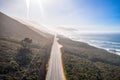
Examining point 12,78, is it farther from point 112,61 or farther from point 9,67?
point 112,61

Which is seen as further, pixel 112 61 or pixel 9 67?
pixel 112 61

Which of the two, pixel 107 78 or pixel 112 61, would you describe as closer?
pixel 107 78

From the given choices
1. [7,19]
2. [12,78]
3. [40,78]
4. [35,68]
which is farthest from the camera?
[7,19]

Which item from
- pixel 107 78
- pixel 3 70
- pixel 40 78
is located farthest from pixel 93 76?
pixel 3 70

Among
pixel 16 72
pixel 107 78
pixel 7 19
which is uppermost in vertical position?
pixel 7 19

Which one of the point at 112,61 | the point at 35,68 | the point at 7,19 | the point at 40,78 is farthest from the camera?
the point at 7,19

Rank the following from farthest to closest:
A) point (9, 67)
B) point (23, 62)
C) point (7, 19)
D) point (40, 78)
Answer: point (7, 19) < point (23, 62) < point (9, 67) < point (40, 78)

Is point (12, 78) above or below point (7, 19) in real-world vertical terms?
below

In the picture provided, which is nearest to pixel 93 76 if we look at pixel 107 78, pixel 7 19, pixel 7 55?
pixel 107 78

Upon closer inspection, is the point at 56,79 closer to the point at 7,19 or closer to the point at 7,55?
the point at 7,55
